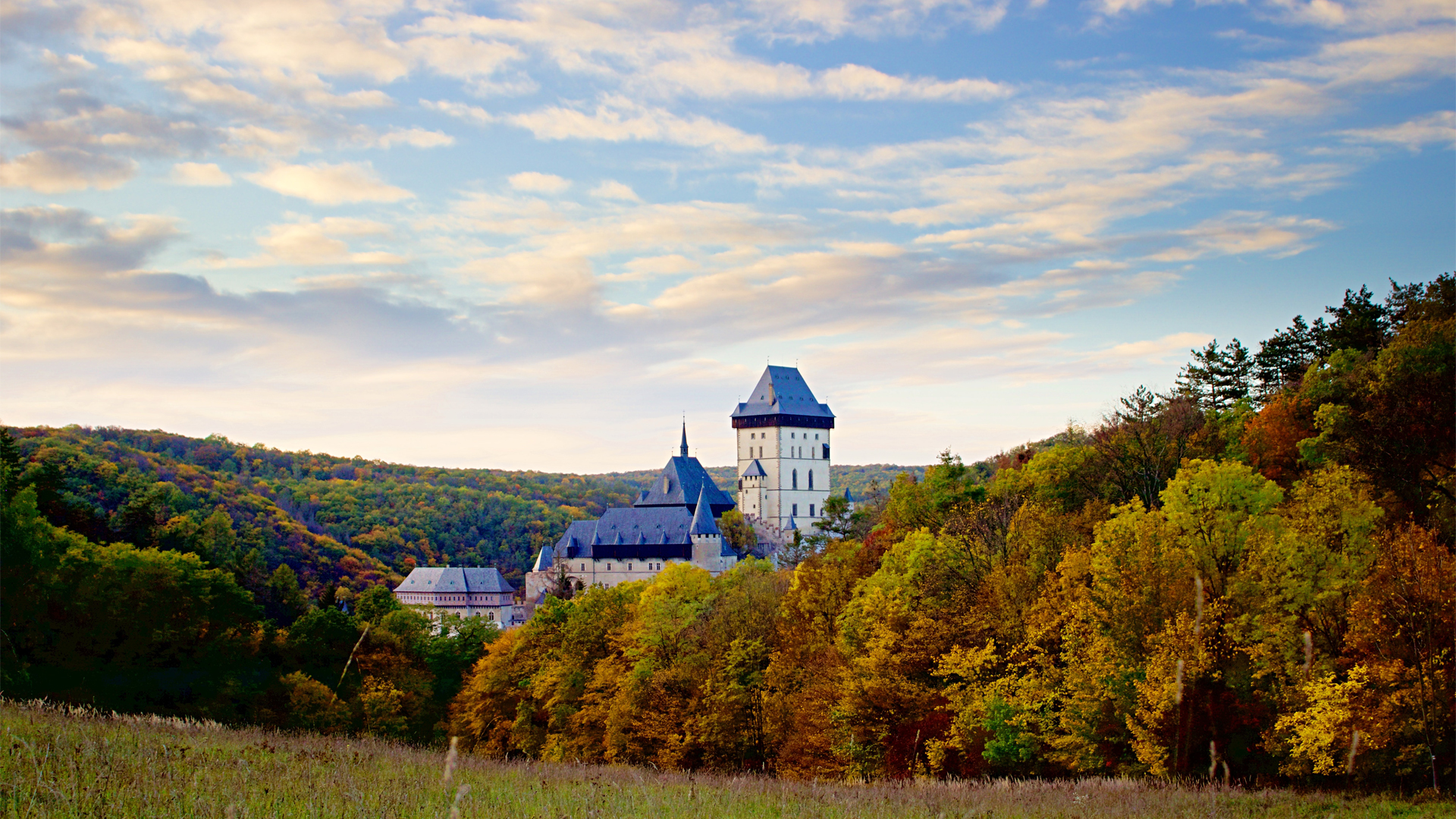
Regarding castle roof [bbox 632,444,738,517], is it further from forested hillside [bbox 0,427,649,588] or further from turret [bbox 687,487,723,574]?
forested hillside [bbox 0,427,649,588]

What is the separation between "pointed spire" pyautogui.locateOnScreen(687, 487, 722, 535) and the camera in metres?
A: 111

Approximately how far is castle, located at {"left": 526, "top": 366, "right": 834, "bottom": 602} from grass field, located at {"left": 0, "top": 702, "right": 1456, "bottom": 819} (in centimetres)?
8526

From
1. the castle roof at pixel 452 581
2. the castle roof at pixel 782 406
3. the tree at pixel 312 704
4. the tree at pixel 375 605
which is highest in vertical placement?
the castle roof at pixel 782 406

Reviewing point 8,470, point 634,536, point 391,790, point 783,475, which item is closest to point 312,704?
point 8,470

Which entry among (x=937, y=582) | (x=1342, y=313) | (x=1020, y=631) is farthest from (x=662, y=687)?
(x=1342, y=313)

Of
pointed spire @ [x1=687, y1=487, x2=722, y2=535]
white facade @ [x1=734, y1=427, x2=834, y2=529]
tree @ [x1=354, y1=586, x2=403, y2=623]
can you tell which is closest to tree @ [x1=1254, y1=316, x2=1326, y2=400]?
tree @ [x1=354, y1=586, x2=403, y2=623]

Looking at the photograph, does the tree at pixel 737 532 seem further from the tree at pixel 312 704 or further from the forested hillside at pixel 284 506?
the tree at pixel 312 704

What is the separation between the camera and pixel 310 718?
46031 millimetres

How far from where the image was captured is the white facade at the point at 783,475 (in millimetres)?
136125

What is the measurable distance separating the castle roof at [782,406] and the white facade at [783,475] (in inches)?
33.7

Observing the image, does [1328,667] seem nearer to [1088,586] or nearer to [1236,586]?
[1236,586]

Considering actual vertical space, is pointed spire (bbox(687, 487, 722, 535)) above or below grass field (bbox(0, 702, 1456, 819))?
above

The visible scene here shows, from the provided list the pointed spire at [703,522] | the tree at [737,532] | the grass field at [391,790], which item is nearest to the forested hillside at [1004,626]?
the grass field at [391,790]

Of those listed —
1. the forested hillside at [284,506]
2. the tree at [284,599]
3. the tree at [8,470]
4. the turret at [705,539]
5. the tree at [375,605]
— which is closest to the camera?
the tree at [8,470]
